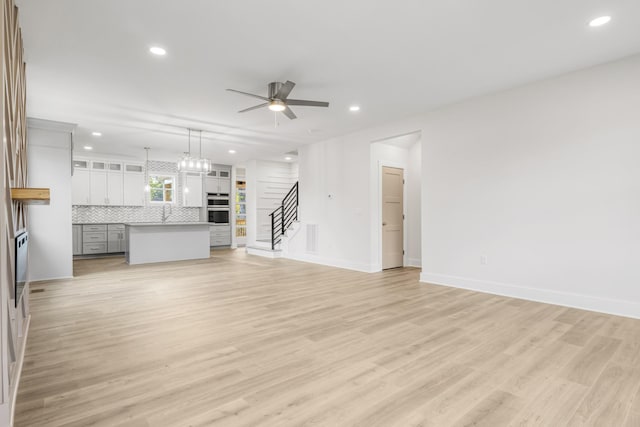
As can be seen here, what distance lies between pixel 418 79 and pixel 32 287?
678cm

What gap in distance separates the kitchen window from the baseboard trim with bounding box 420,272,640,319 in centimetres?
839

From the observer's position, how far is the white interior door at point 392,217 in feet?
22.6

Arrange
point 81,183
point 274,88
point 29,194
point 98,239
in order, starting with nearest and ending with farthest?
point 29,194
point 274,88
point 81,183
point 98,239

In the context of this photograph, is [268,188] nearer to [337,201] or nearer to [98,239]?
[337,201]

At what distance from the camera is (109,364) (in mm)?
2551

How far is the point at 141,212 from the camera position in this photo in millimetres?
10023

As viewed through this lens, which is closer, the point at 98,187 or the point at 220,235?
the point at 98,187

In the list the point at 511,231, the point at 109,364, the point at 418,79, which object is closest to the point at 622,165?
the point at 511,231

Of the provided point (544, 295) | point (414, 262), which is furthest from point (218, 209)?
point (544, 295)

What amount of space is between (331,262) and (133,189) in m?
6.59

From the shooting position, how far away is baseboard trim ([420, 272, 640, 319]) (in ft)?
12.1

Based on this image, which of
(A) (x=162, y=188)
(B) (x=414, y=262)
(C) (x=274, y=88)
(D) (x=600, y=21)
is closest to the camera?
(D) (x=600, y=21)

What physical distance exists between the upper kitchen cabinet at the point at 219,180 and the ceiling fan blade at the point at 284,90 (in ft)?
24.6

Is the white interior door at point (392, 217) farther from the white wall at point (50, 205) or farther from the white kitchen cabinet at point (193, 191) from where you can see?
the white kitchen cabinet at point (193, 191)
